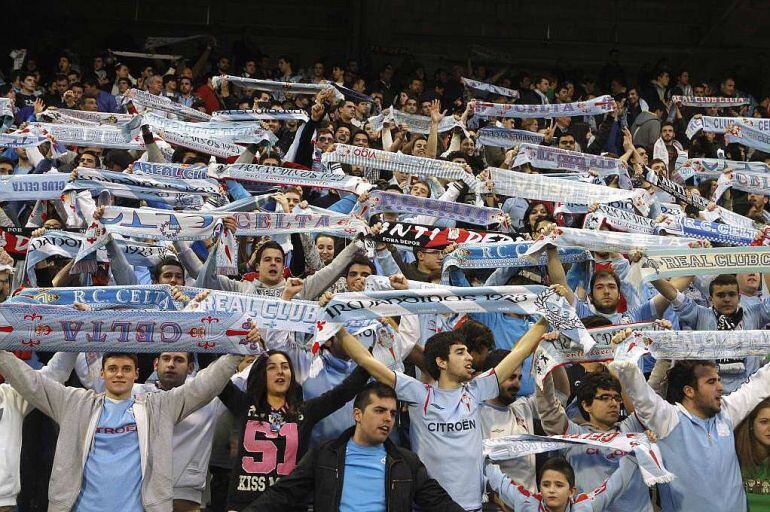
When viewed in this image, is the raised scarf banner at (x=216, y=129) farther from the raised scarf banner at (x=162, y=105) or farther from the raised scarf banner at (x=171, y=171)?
the raised scarf banner at (x=171, y=171)

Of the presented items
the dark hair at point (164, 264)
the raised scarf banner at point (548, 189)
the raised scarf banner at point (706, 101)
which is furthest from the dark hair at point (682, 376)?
the raised scarf banner at point (706, 101)

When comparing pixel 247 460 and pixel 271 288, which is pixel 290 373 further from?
pixel 271 288

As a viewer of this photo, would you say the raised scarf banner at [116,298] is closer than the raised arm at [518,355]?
No

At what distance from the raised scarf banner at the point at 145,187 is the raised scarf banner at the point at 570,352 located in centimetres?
424

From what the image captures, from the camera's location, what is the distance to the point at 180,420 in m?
7.15

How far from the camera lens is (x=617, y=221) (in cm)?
1022

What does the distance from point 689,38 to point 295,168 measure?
585 inches

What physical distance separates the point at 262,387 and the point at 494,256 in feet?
7.41

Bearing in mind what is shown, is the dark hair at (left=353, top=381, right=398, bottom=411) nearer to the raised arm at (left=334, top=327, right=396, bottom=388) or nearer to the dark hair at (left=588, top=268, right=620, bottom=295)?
the raised arm at (left=334, top=327, right=396, bottom=388)

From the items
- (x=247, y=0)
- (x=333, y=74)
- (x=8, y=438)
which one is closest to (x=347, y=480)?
(x=8, y=438)

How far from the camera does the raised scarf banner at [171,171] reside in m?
11.1

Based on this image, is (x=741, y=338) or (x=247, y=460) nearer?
(x=247, y=460)

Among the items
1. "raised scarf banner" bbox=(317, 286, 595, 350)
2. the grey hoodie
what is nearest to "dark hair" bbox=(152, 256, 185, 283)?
the grey hoodie

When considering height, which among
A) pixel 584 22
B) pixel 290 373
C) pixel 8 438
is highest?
pixel 584 22
